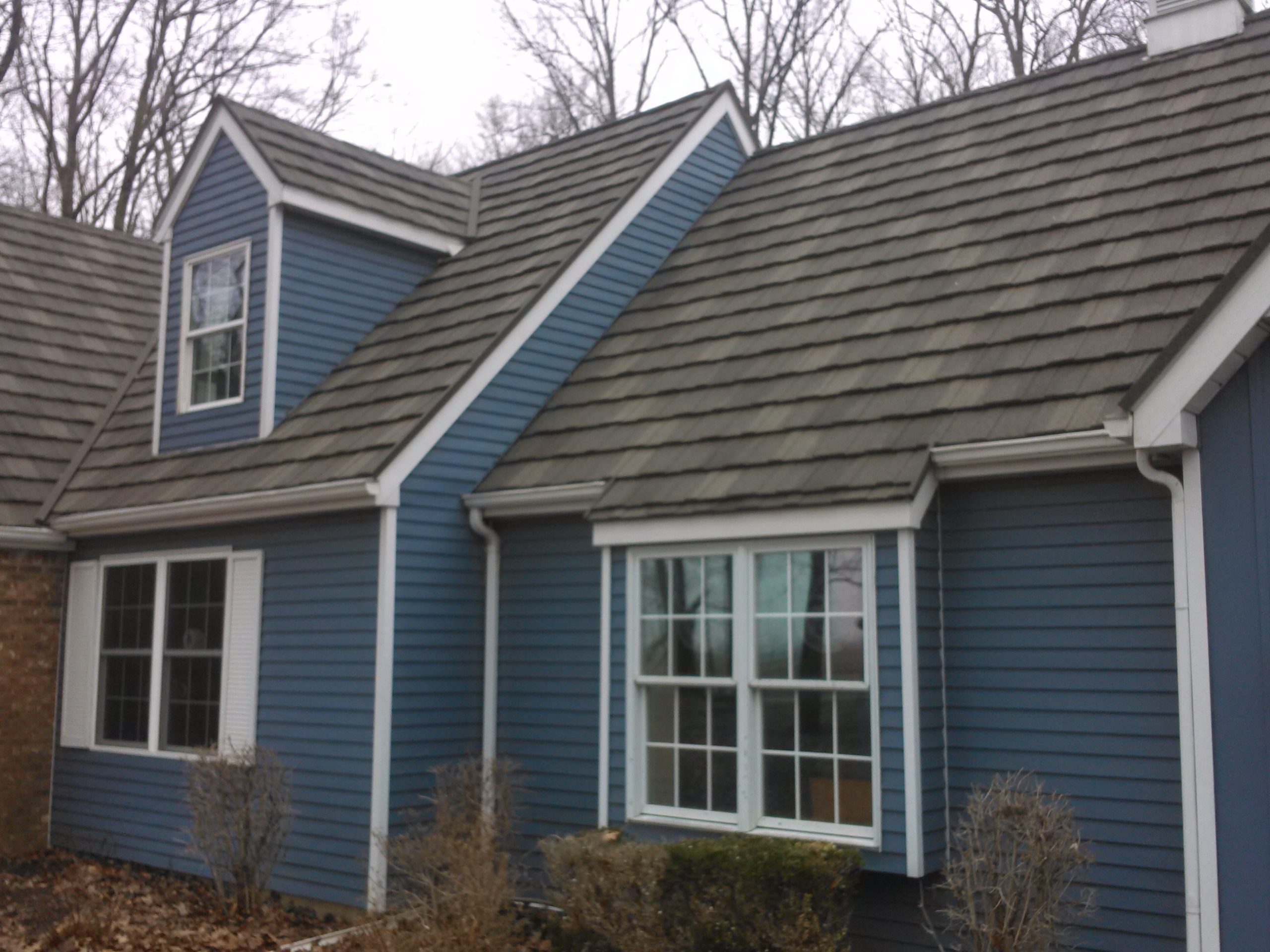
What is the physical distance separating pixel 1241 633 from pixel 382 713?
227 inches

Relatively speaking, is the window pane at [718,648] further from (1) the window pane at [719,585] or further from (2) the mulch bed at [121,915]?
(2) the mulch bed at [121,915]

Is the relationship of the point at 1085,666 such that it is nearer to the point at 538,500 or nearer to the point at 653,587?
the point at 653,587

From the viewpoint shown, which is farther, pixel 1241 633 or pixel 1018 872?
pixel 1018 872

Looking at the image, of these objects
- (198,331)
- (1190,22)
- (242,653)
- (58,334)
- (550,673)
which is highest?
(1190,22)

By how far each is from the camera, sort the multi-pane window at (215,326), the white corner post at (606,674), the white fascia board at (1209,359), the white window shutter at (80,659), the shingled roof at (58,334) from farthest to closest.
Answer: the shingled roof at (58,334) → the white window shutter at (80,659) → the multi-pane window at (215,326) → the white corner post at (606,674) → the white fascia board at (1209,359)

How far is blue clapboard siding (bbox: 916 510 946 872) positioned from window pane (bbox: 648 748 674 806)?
1.81m

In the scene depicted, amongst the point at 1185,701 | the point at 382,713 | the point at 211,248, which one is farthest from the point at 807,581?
the point at 211,248

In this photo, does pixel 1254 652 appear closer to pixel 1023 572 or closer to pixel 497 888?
pixel 1023 572

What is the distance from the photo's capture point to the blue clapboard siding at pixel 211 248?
450 inches

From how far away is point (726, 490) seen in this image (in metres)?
8.53

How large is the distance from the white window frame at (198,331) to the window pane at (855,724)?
6.15 m

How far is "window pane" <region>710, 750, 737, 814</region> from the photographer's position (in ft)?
27.5

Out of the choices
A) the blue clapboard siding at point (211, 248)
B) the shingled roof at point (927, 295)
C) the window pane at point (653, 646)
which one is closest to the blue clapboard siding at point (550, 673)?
the shingled roof at point (927, 295)

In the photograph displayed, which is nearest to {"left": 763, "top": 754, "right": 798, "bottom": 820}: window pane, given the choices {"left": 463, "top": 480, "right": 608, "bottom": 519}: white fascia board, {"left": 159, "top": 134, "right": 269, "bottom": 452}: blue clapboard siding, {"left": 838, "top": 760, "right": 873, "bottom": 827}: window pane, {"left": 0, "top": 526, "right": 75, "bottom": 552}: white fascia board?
{"left": 838, "top": 760, "right": 873, "bottom": 827}: window pane
